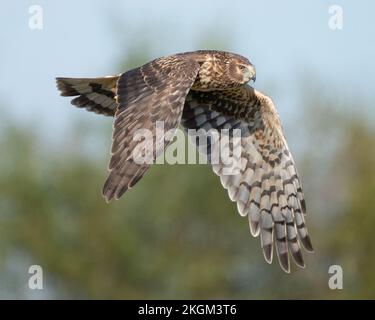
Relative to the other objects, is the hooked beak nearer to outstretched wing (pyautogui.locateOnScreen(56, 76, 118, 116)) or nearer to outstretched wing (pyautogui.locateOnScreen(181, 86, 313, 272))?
outstretched wing (pyautogui.locateOnScreen(181, 86, 313, 272))

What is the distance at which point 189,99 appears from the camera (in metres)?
11.8

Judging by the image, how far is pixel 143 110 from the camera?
9.77m

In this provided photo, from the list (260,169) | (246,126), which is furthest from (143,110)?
(260,169)

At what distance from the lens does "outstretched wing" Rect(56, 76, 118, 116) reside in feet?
37.6

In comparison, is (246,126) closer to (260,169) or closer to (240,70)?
(260,169)

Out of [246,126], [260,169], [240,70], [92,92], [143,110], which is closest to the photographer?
[143,110]

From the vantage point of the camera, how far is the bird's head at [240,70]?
36.5ft

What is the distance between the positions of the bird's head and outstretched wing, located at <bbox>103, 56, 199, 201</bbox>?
2.05 feet

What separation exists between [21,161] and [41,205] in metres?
1.12

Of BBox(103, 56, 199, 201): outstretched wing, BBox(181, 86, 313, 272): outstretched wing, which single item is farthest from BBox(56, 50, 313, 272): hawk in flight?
BBox(103, 56, 199, 201): outstretched wing

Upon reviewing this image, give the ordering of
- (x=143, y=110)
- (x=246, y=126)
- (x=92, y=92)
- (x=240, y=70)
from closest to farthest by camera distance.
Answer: (x=143, y=110), (x=240, y=70), (x=92, y=92), (x=246, y=126)

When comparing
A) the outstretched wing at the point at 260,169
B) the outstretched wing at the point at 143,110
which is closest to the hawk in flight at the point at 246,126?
the outstretched wing at the point at 260,169

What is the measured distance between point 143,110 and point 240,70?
1683 millimetres

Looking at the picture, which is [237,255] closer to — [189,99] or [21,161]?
[21,161]
